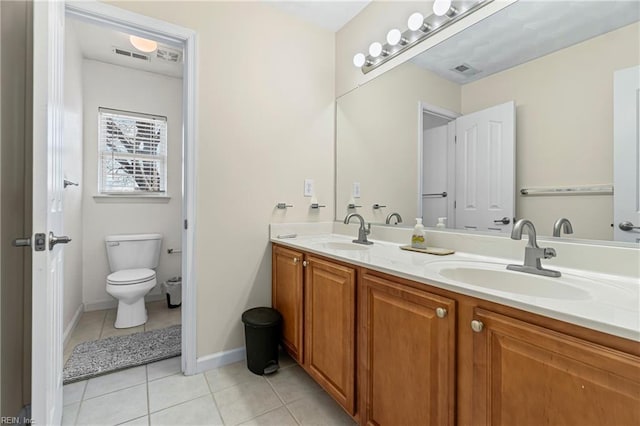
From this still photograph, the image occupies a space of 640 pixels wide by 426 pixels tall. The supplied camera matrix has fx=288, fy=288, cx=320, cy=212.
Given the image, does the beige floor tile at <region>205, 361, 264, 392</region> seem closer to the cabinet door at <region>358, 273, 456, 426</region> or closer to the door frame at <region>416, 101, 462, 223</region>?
the cabinet door at <region>358, 273, 456, 426</region>

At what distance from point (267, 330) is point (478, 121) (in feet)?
5.38

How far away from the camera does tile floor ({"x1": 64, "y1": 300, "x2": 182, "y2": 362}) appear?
2223mm

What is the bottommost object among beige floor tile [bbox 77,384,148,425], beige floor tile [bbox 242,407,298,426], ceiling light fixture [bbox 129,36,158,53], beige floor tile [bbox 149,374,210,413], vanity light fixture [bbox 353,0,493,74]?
beige floor tile [bbox 242,407,298,426]

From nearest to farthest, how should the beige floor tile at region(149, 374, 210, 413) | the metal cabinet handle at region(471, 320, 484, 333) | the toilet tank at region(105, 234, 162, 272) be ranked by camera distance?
the metal cabinet handle at region(471, 320, 484, 333) < the beige floor tile at region(149, 374, 210, 413) < the toilet tank at region(105, 234, 162, 272)

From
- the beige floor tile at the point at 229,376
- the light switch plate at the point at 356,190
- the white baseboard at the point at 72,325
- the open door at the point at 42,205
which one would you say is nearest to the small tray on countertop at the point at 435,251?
the light switch plate at the point at 356,190

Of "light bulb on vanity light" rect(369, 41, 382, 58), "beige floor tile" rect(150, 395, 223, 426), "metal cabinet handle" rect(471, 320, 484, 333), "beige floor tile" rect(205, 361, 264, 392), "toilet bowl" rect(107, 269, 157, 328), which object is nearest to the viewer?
"metal cabinet handle" rect(471, 320, 484, 333)

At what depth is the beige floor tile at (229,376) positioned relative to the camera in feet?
5.58

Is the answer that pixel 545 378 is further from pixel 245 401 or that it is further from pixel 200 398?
pixel 200 398

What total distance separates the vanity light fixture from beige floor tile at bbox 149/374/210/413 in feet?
7.67

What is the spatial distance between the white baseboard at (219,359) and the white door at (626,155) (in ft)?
6.71

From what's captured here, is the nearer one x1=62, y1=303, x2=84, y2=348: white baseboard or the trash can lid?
the trash can lid

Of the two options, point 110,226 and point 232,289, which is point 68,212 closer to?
point 110,226

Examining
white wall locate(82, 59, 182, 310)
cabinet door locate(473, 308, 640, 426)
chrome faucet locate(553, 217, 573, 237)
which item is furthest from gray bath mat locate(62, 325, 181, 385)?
chrome faucet locate(553, 217, 573, 237)

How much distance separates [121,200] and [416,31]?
2971mm
